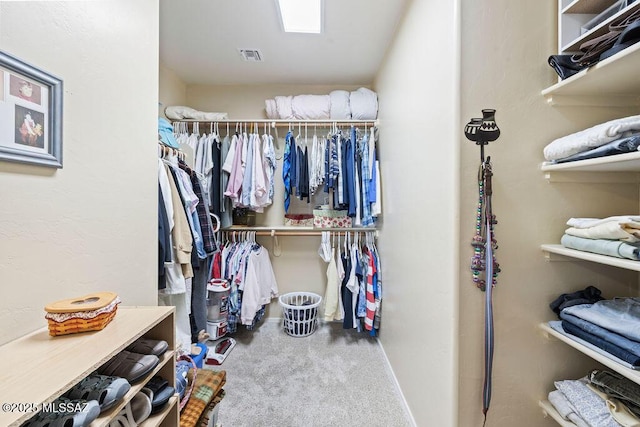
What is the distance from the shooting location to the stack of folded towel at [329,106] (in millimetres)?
2439

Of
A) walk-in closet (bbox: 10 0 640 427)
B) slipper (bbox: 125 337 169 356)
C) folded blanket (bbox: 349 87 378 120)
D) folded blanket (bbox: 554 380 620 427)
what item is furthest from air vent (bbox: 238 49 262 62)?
folded blanket (bbox: 554 380 620 427)

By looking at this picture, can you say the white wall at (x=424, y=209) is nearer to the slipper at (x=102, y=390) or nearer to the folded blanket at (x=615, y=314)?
the folded blanket at (x=615, y=314)

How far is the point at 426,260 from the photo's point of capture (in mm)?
1320

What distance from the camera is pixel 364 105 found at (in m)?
2.43

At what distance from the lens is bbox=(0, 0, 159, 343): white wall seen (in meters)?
0.70

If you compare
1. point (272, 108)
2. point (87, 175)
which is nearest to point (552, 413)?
point (87, 175)

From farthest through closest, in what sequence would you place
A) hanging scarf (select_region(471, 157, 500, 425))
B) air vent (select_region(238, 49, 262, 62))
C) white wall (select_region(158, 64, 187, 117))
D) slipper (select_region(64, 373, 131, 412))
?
white wall (select_region(158, 64, 187, 117)) < air vent (select_region(238, 49, 262, 62)) < hanging scarf (select_region(471, 157, 500, 425)) < slipper (select_region(64, 373, 131, 412))

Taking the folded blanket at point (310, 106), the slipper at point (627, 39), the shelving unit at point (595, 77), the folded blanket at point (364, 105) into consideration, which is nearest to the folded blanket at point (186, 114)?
the folded blanket at point (310, 106)

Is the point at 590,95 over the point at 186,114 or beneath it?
beneath

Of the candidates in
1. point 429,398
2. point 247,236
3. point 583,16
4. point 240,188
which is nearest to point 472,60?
point 583,16

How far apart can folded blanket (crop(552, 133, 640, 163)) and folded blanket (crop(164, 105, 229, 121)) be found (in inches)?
103

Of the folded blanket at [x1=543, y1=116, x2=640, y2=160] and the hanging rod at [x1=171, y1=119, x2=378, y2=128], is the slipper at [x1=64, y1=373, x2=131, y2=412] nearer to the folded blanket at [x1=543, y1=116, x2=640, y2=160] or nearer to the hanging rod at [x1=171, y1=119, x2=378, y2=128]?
the folded blanket at [x1=543, y1=116, x2=640, y2=160]

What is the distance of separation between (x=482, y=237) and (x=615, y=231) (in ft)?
1.18

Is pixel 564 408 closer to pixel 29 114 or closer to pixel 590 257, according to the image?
pixel 590 257
